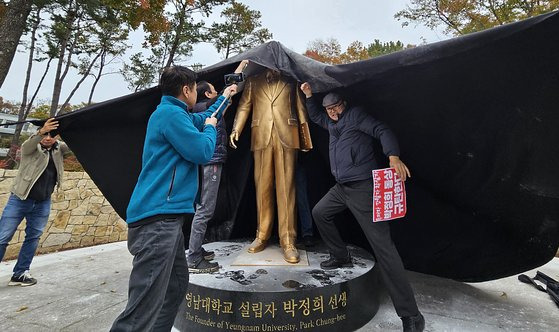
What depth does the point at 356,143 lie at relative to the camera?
3.06 metres

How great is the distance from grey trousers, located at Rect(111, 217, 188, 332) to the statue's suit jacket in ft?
6.37

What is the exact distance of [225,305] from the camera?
101 inches

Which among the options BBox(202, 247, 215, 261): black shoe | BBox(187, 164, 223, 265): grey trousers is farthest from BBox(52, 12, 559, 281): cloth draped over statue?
BBox(202, 247, 215, 261): black shoe

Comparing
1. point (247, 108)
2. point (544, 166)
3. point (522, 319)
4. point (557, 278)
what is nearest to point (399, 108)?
point (544, 166)

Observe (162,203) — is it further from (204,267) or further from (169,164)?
(204,267)

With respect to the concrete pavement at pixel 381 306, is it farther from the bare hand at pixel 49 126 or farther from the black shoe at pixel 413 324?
the bare hand at pixel 49 126

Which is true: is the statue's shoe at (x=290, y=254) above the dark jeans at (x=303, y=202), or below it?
below

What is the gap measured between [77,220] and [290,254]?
5.89 metres

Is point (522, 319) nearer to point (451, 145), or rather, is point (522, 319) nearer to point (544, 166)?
point (544, 166)

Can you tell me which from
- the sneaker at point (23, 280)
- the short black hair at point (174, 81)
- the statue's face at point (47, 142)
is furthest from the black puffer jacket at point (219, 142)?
the sneaker at point (23, 280)

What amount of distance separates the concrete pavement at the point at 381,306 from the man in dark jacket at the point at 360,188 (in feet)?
1.58

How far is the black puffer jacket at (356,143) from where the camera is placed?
290 centimetres

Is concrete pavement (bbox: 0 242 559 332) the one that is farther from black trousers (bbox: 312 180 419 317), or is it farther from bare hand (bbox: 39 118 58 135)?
bare hand (bbox: 39 118 58 135)

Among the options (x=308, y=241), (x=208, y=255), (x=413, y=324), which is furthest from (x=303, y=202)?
(x=413, y=324)
